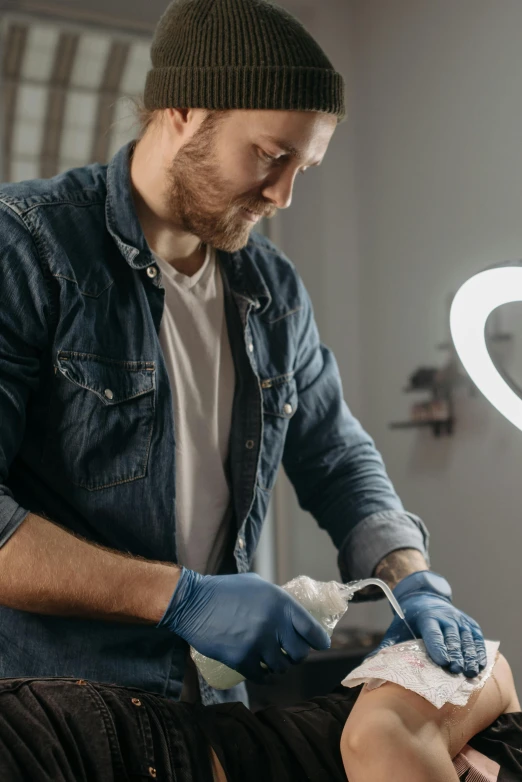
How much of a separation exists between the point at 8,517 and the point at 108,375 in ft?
1.03

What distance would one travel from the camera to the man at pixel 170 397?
1.35 meters

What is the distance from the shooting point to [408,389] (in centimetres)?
336

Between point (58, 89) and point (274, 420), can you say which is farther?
point (58, 89)

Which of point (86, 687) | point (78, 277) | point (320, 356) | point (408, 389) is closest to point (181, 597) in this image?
point (86, 687)

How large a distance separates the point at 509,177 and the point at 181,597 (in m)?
2.07

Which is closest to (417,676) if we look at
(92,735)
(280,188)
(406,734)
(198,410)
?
(406,734)

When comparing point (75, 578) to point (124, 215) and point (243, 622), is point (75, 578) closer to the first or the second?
point (243, 622)

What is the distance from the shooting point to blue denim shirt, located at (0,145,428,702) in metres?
1.43

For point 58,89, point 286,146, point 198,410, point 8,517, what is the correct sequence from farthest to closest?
point 58,89 → point 198,410 → point 286,146 → point 8,517

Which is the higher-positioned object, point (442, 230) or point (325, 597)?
point (442, 230)

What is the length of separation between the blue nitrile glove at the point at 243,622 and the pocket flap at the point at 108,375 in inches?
13.2

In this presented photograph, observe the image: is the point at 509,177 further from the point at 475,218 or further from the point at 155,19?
the point at 155,19

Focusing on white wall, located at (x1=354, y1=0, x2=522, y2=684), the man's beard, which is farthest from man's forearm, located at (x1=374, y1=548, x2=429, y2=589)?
white wall, located at (x1=354, y1=0, x2=522, y2=684)

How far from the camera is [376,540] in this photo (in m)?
1.69
